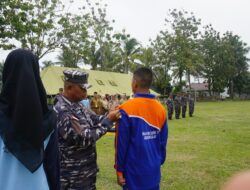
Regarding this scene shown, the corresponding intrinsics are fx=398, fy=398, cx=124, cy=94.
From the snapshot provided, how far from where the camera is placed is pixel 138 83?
3883mm

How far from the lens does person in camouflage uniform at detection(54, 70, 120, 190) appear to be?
10.5 ft

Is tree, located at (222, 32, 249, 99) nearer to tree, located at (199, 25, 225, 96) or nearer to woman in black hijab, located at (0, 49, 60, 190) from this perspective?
tree, located at (199, 25, 225, 96)

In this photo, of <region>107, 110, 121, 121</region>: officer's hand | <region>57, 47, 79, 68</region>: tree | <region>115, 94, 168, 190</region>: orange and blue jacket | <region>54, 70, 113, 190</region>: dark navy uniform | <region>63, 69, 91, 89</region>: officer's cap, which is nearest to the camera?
<region>54, 70, 113, 190</region>: dark navy uniform

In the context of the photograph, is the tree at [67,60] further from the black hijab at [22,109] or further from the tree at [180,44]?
the black hijab at [22,109]

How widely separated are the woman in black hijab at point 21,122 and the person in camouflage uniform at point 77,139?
0.69 m

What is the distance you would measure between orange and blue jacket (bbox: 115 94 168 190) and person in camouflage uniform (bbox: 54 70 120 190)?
10.9 inches

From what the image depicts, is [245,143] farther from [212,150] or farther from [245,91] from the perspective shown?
[245,91]

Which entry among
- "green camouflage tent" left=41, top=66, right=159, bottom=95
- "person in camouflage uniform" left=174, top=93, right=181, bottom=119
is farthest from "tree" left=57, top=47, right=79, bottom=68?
"person in camouflage uniform" left=174, top=93, right=181, bottom=119

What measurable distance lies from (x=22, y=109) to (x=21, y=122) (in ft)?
0.30

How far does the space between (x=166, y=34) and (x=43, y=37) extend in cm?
2525

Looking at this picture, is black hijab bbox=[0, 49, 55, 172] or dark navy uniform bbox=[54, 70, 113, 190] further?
dark navy uniform bbox=[54, 70, 113, 190]

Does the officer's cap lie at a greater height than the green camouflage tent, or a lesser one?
lesser

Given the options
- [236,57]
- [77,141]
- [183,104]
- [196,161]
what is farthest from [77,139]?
[236,57]

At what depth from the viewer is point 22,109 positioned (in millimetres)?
2396
